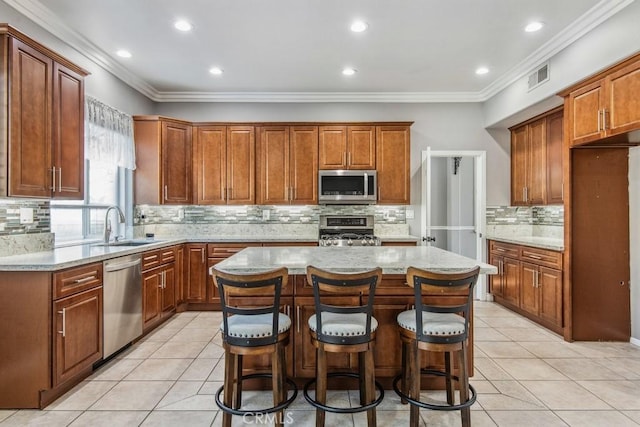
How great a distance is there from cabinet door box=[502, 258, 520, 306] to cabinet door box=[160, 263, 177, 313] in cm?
419

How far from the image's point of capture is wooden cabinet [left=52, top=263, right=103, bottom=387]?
2.37 meters

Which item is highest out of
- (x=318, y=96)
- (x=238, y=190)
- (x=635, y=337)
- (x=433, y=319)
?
(x=318, y=96)

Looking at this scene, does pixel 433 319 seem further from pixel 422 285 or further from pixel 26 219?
pixel 26 219

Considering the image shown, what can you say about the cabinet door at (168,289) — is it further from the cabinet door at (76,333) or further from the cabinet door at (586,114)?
the cabinet door at (586,114)

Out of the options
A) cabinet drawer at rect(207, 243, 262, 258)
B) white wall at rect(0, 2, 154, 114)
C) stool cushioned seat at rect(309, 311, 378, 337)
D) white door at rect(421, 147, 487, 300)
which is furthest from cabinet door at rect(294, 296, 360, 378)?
white wall at rect(0, 2, 154, 114)

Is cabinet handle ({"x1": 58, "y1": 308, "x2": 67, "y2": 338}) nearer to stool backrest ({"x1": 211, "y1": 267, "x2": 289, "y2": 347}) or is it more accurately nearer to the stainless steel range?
stool backrest ({"x1": 211, "y1": 267, "x2": 289, "y2": 347})

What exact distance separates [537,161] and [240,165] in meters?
3.89

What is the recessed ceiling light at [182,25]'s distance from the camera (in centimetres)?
313

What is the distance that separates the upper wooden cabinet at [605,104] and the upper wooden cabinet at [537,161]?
811mm

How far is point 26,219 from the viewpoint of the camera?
2.86 m

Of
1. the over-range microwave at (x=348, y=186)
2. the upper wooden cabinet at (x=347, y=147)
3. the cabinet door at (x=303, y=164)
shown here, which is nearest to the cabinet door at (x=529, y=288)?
the over-range microwave at (x=348, y=186)

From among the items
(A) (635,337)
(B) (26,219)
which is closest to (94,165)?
(B) (26,219)

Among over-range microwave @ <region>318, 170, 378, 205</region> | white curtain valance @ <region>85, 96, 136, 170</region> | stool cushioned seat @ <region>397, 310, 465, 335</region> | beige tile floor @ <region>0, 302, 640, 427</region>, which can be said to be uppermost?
white curtain valance @ <region>85, 96, 136, 170</region>

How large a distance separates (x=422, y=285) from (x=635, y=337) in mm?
2982
